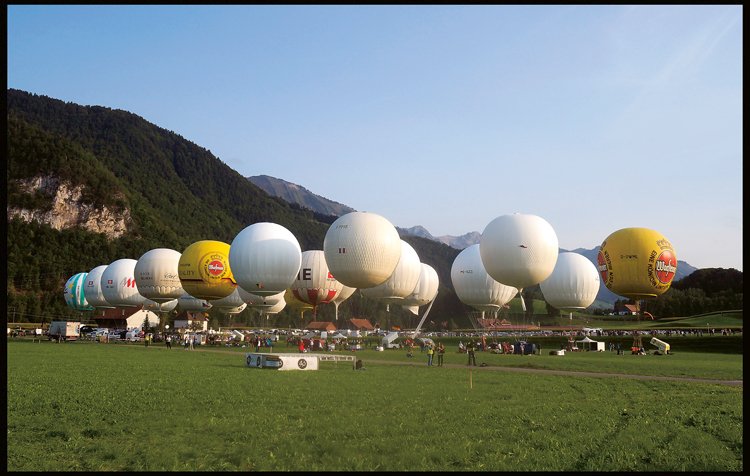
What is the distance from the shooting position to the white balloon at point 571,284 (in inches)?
2554

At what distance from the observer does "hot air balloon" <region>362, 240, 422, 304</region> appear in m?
65.8

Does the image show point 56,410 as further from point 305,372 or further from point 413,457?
point 305,372

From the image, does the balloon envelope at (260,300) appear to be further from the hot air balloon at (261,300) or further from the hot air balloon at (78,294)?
the hot air balloon at (78,294)

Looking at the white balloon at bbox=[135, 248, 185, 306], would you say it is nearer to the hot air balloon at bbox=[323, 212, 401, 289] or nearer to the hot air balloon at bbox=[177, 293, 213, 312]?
the hot air balloon at bbox=[177, 293, 213, 312]

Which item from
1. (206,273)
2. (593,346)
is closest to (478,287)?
(593,346)

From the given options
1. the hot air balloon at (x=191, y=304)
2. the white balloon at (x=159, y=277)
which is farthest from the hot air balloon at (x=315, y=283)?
the hot air balloon at (x=191, y=304)

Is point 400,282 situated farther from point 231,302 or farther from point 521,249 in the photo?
point 231,302

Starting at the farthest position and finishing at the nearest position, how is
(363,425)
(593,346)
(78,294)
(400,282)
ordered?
(78,294) → (400,282) → (593,346) → (363,425)

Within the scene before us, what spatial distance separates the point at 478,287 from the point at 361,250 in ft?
58.1

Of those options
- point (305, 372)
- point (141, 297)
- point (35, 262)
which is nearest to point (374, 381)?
point (305, 372)

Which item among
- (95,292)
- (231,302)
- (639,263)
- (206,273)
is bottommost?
(231,302)

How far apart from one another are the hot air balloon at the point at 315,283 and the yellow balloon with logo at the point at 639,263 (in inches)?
1097

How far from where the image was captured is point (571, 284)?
64.8 m

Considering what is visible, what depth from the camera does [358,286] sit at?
188 ft
